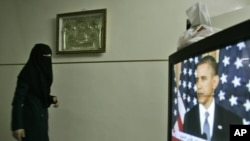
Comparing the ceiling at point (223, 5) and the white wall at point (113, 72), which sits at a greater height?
the ceiling at point (223, 5)

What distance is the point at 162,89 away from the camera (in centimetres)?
234

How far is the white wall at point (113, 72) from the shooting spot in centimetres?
236

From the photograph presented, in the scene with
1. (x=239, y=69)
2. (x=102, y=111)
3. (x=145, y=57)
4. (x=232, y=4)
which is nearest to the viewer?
(x=239, y=69)

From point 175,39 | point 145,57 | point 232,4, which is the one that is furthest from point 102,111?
point 232,4

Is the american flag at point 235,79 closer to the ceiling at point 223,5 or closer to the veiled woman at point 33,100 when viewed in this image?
the ceiling at point 223,5

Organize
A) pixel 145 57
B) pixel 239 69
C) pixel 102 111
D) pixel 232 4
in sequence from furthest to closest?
pixel 102 111
pixel 145 57
pixel 232 4
pixel 239 69

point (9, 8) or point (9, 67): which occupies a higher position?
point (9, 8)

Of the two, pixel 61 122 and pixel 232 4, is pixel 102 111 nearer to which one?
pixel 61 122

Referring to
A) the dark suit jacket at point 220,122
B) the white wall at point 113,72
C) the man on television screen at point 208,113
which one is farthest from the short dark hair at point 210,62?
the white wall at point 113,72

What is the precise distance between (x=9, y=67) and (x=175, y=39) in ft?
6.07

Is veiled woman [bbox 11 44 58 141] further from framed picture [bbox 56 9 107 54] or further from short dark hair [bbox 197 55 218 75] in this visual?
short dark hair [bbox 197 55 218 75]

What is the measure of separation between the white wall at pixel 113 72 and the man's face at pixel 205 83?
140 centimetres

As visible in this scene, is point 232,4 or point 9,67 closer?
point 232,4

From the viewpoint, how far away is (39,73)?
2301 mm
